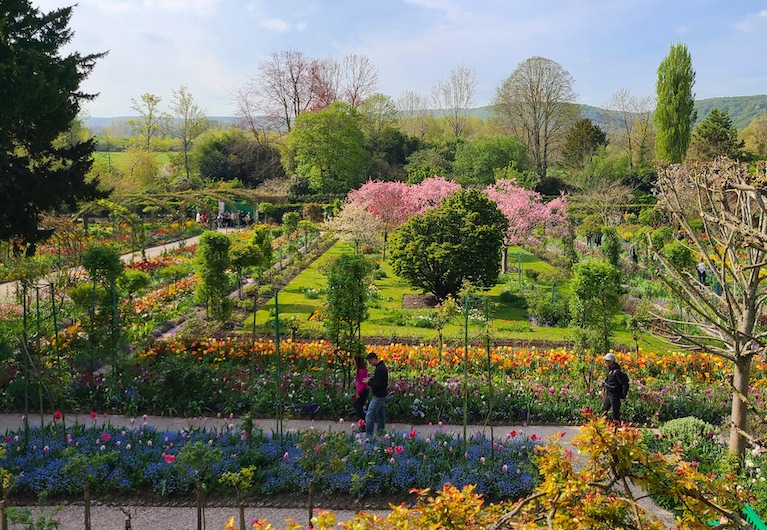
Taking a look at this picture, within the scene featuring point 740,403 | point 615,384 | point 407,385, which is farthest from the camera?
point 407,385

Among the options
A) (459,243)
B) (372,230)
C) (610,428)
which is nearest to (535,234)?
(372,230)

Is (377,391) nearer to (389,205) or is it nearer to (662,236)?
(662,236)

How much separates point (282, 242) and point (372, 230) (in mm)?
4423

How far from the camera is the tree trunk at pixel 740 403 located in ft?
18.3

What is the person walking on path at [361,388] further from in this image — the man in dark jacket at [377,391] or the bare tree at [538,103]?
the bare tree at [538,103]

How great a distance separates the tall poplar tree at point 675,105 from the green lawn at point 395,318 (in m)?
A: 26.5

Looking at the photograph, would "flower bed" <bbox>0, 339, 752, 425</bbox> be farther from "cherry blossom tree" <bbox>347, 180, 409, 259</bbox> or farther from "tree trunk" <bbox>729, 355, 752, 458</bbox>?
"cherry blossom tree" <bbox>347, 180, 409, 259</bbox>

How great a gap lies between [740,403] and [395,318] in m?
8.69

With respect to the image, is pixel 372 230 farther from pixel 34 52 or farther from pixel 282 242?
pixel 34 52

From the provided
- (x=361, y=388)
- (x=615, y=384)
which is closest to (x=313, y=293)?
(x=361, y=388)

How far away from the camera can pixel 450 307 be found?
10312mm

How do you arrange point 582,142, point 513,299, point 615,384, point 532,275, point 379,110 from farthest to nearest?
point 379,110 < point 582,142 < point 532,275 < point 513,299 < point 615,384

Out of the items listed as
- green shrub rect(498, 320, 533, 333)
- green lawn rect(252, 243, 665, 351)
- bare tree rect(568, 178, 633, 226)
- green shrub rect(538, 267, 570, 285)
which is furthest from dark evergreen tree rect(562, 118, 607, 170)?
green shrub rect(498, 320, 533, 333)

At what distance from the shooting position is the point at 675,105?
38750 mm
